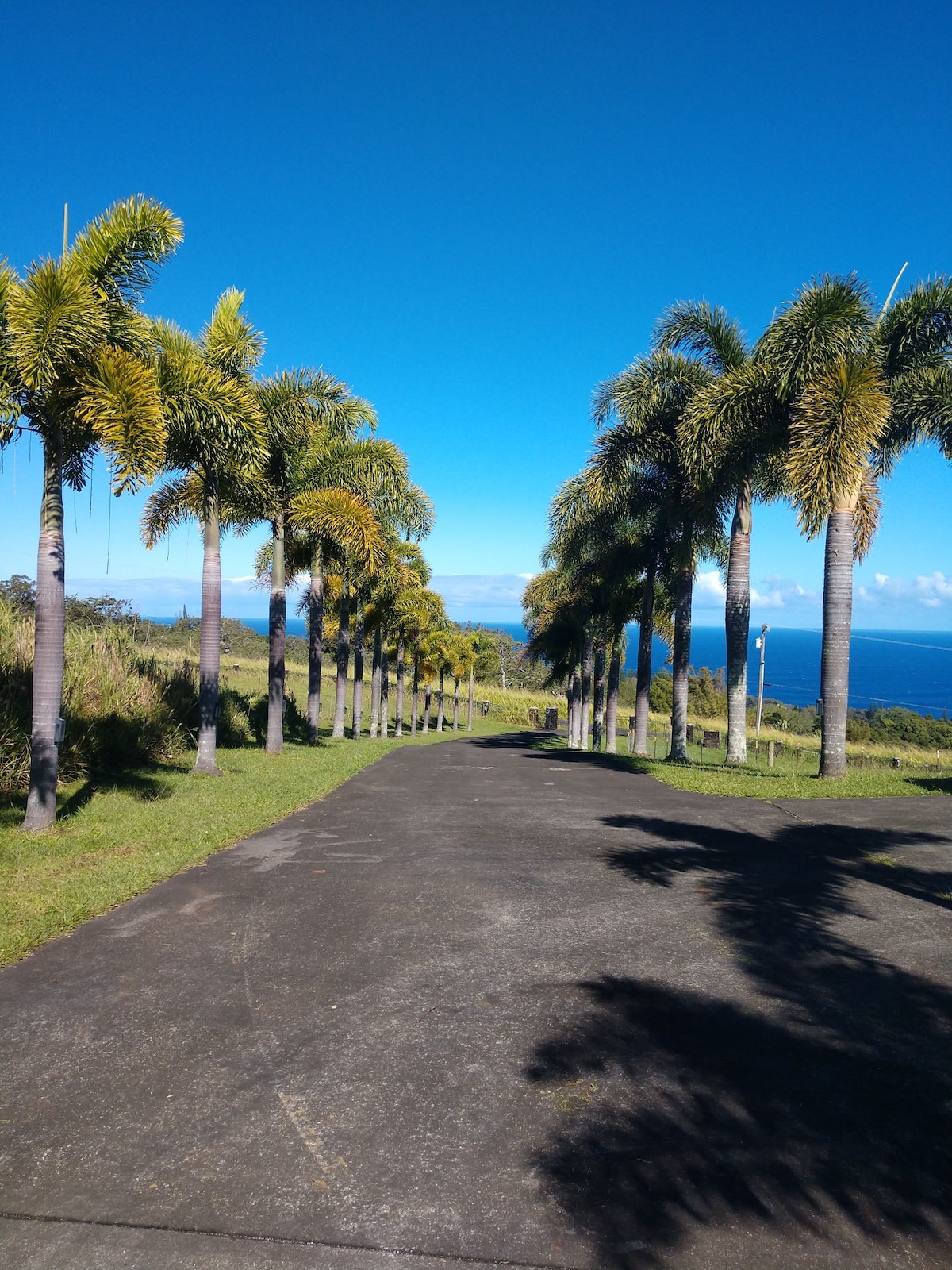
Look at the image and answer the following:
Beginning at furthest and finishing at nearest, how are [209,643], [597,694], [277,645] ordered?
[597,694] → [277,645] → [209,643]

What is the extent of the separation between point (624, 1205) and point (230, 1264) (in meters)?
1.46

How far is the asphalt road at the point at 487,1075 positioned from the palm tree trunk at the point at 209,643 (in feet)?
25.0

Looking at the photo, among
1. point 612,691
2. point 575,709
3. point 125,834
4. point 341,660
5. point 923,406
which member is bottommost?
point 575,709

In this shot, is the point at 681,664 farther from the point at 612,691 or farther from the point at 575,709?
the point at 575,709

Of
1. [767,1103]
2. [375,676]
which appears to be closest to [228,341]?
[767,1103]

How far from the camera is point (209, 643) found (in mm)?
16031

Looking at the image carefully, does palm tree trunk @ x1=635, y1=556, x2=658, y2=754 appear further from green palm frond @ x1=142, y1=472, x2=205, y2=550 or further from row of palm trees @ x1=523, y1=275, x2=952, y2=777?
green palm frond @ x1=142, y1=472, x2=205, y2=550

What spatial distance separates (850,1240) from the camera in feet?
10.0

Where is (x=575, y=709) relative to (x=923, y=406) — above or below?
below

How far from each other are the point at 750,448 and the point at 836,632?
4.55 meters

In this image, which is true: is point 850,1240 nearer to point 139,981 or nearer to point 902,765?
point 139,981

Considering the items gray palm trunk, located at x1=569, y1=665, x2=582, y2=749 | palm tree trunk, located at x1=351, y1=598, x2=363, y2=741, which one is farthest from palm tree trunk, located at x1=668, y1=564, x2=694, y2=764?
gray palm trunk, located at x1=569, y1=665, x2=582, y2=749

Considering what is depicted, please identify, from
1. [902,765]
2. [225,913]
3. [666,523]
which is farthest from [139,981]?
Result: [902,765]

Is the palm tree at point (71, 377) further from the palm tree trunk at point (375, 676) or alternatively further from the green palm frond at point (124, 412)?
the palm tree trunk at point (375, 676)
